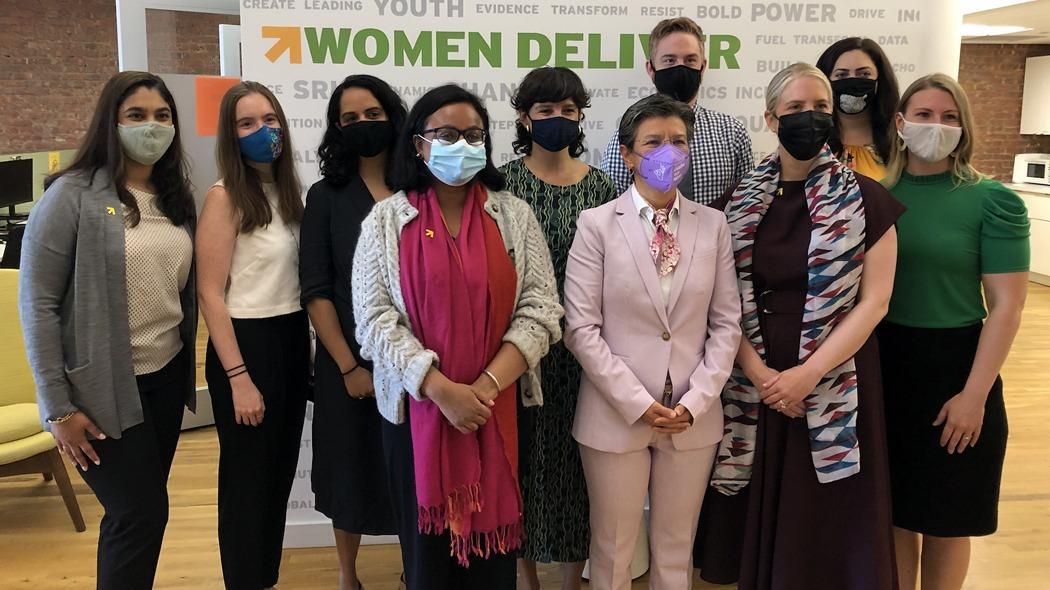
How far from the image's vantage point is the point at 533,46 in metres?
2.96

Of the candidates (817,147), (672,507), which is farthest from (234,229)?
(817,147)

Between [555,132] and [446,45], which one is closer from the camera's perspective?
[555,132]

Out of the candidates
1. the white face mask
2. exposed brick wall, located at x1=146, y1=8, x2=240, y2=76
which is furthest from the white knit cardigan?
exposed brick wall, located at x1=146, y1=8, x2=240, y2=76

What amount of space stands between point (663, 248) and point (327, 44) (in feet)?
5.22

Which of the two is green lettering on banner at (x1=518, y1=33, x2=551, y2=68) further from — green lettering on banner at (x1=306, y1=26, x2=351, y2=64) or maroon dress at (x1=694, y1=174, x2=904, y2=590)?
maroon dress at (x1=694, y1=174, x2=904, y2=590)

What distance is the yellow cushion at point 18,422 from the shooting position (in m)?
3.12

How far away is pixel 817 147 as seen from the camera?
6.63ft

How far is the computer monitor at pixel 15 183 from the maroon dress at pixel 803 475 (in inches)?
224

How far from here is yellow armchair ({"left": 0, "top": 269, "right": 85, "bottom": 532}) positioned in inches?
123

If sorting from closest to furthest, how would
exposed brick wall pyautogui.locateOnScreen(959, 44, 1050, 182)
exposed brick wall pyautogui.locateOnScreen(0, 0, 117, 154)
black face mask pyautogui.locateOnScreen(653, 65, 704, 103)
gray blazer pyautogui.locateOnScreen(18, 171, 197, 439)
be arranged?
gray blazer pyautogui.locateOnScreen(18, 171, 197, 439)
black face mask pyautogui.locateOnScreen(653, 65, 704, 103)
exposed brick wall pyautogui.locateOnScreen(0, 0, 117, 154)
exposed brick wall pyautogui.locateOnScreen(959, 44, 1050, 182)

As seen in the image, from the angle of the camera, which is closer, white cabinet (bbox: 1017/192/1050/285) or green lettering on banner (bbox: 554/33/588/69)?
green lettering on banner (bbox: 554/33/588/69)

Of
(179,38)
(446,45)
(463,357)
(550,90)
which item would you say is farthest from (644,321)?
(179,38)

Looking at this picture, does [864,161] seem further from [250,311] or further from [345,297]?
[250,311]

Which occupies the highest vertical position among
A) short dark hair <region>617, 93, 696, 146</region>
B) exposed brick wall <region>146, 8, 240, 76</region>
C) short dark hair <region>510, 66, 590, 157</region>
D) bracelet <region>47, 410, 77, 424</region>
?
exposed brick wall <region>146, 8, 240, 76</region>
